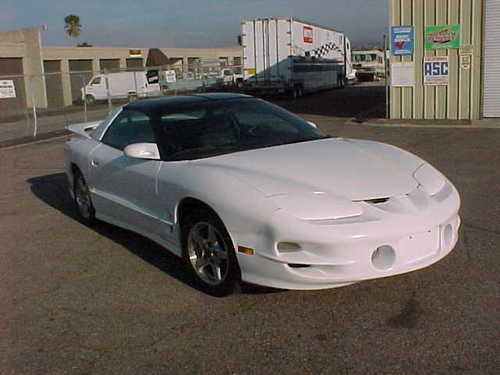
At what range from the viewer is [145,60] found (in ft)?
163

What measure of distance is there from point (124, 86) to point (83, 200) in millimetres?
25919

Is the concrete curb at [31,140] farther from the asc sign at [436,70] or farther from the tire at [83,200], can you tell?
the asc sign at [436,70]

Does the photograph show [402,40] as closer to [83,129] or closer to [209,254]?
[83,129]

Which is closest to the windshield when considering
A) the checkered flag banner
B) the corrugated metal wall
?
the corrugated metal wall

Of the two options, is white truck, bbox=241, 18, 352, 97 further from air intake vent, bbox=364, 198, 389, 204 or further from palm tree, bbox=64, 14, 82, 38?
palm tree, bbox=64, 14, 82, 38

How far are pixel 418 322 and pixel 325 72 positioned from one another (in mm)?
31678

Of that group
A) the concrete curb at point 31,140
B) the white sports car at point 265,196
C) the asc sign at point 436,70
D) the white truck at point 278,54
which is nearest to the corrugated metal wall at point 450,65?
the asc sign at point 436,70

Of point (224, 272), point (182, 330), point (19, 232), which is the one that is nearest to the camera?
point (182, 330)

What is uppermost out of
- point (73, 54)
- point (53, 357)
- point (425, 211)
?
point (73, 54)

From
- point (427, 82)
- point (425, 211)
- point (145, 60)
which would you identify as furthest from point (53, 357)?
point (145, 60)

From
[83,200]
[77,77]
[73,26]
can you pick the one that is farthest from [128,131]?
[73,26]

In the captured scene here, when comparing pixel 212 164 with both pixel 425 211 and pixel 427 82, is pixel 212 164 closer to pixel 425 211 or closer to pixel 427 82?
pixel 425 211

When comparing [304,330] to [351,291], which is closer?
[304,330]

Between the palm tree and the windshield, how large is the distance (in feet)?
242
